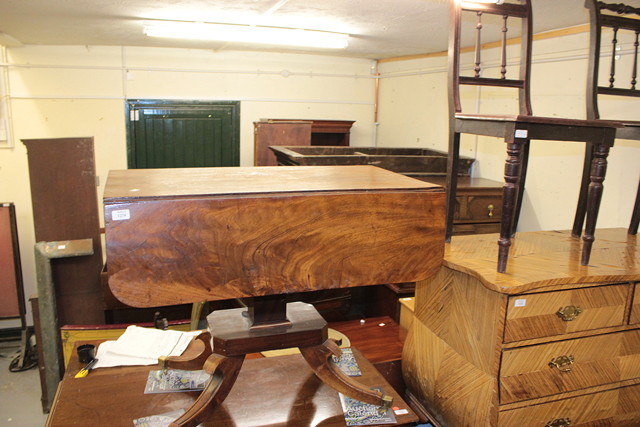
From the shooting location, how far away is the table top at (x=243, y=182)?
1.29m

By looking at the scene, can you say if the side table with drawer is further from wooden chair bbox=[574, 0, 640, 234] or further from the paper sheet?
the paper sheet

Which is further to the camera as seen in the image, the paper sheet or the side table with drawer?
the side table with drawer

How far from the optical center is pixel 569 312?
62.0 inches

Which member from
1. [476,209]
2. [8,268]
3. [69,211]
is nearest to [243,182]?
[69,211]

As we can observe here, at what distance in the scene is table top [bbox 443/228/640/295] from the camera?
1.50 metres

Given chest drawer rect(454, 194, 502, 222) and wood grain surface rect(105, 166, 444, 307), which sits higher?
wood grain surface rect(105, 166, 444, 307)

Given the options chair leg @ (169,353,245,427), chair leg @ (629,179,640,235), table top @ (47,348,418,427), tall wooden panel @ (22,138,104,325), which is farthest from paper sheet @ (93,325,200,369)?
chair leg @ (629,179,640,235)

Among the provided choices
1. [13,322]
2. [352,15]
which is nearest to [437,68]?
[352,15]

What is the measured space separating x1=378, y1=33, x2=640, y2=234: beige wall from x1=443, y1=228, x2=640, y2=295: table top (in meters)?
0.86

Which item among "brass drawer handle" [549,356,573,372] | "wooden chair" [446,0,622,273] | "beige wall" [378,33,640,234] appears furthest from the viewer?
"beige wall" [378,33,640,234]

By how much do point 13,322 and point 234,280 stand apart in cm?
412

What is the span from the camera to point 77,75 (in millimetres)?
4496

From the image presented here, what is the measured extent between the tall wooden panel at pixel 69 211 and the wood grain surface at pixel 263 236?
155cm

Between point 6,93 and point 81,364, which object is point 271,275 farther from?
point 6,93
